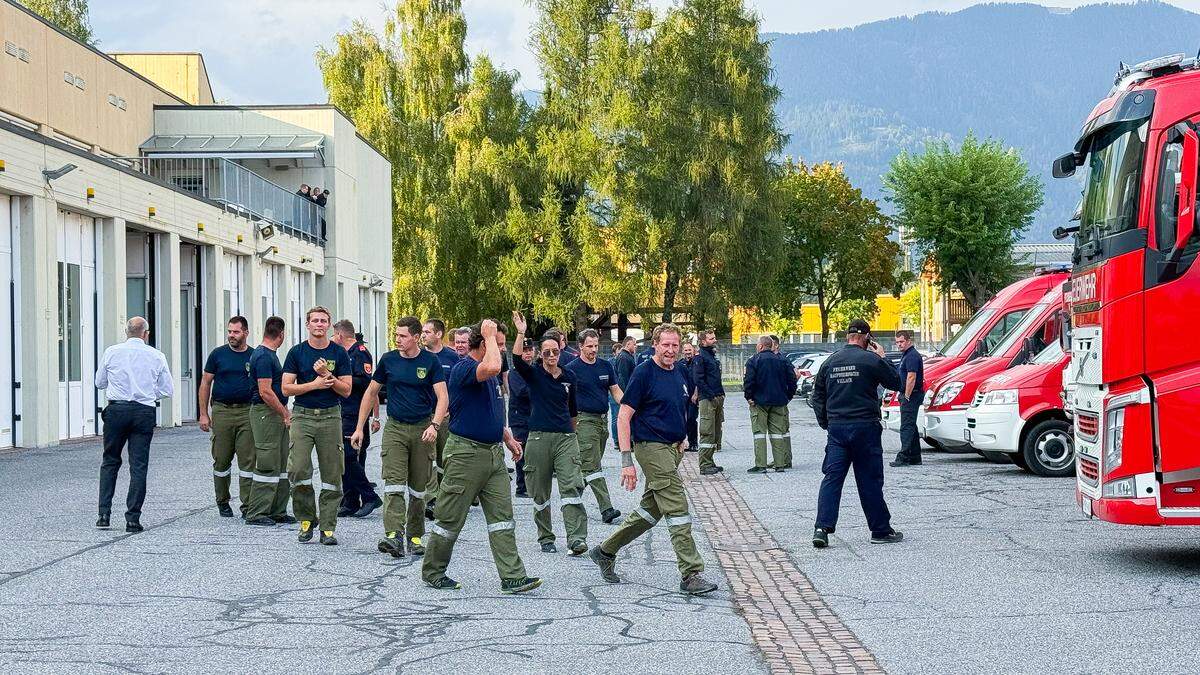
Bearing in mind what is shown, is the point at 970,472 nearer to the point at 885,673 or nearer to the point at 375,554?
the point at 375,554

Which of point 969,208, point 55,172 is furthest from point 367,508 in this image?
point 969,208

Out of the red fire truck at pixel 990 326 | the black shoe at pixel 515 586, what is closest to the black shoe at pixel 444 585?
the black shoe at pixel 515 586

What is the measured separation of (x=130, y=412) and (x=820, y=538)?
224 inches

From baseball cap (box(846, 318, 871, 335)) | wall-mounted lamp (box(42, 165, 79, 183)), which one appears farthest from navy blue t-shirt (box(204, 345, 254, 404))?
wall-mounted lamp (box(42, 165, 79, 183))

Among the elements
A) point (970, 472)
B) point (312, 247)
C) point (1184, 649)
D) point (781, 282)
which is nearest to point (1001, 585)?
point (1184, 649)

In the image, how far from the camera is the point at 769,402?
19766mm

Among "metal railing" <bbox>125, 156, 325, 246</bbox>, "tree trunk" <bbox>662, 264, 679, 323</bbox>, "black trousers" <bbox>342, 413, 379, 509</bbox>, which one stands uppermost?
"metal railing" <bbox>125, 156, 325, 246</bbox>

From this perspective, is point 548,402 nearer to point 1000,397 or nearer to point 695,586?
point 695,586

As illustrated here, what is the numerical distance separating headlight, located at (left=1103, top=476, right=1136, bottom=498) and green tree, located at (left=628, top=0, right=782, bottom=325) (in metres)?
40.9

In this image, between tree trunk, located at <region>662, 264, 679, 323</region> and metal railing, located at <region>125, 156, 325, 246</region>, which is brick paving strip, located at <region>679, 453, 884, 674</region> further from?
tree trunk, located at <region>662, 264, 679, 323</region>

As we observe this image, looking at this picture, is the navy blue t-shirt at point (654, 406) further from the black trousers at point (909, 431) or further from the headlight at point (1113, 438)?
the black trousers at point (909, 431)

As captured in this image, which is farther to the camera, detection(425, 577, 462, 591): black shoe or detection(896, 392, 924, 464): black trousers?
detection(896, 392, 924, 464): black trousers

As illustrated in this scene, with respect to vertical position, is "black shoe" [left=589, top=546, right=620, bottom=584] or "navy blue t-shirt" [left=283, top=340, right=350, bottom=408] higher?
"navy blue t-shirt" [left=283, top=340, right=350, bottom=408]

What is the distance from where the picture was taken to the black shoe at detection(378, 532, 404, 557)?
10.9 m
